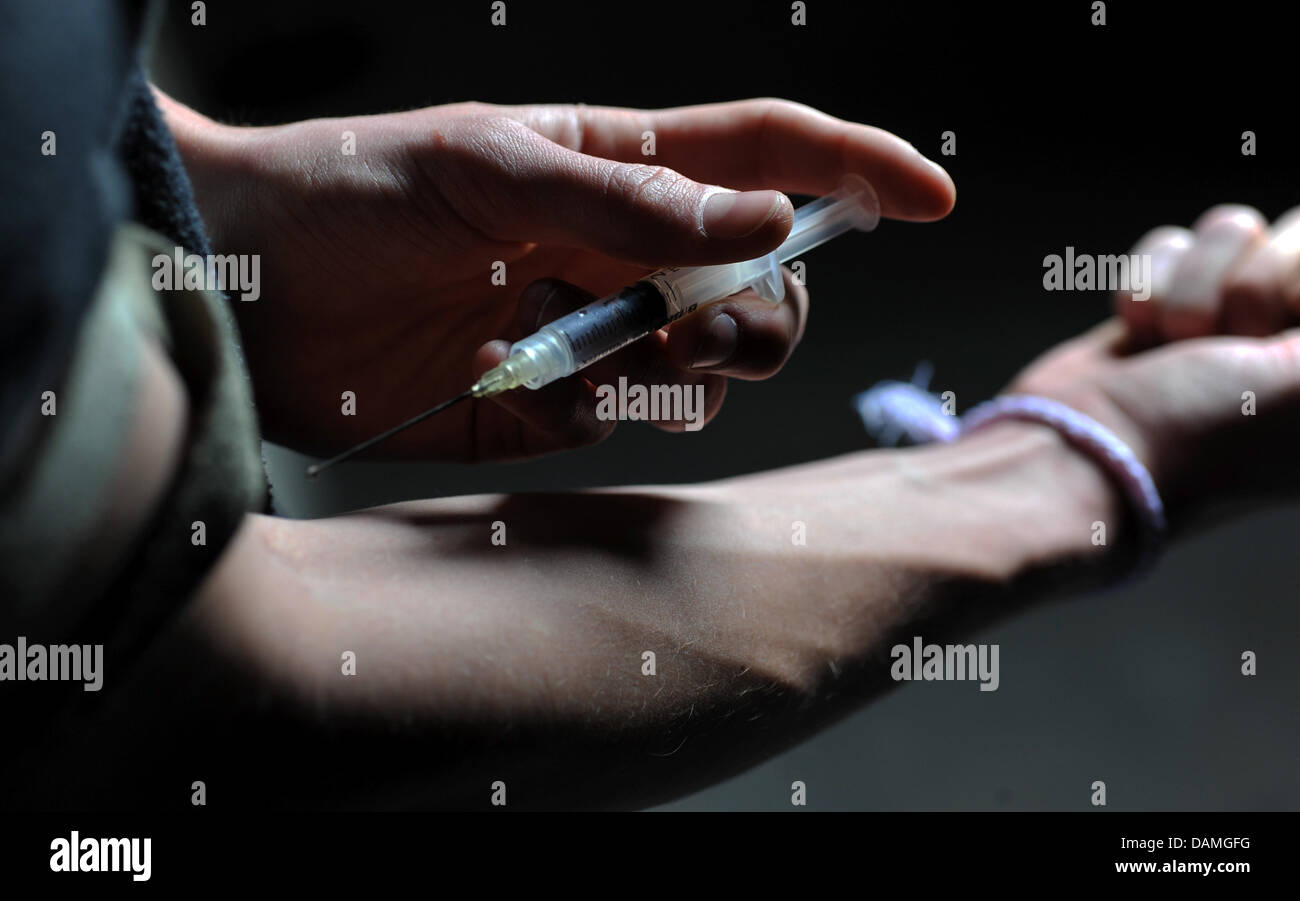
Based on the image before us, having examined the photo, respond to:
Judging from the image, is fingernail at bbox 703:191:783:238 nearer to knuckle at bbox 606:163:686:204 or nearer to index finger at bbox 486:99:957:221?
knuckle at bbox 606:163:686:204

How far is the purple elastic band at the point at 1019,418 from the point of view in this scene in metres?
1.02

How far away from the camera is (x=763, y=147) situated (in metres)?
0.81

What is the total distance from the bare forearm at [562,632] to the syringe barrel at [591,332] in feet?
0.34

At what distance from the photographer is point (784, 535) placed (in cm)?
78

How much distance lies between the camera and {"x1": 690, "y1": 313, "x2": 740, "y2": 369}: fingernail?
0.72m

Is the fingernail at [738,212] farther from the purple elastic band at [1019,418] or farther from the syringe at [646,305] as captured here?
the purple elastic band at [1019,418]

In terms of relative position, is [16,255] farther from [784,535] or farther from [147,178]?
[784,535]

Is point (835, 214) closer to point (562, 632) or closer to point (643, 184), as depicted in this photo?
point (643, 184)

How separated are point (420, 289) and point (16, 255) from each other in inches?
20.8

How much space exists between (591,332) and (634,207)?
0.08 meters

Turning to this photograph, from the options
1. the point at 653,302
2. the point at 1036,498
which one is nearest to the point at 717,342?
the point at 653,302

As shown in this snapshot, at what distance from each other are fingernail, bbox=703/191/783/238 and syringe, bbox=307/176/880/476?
5 centimetres
